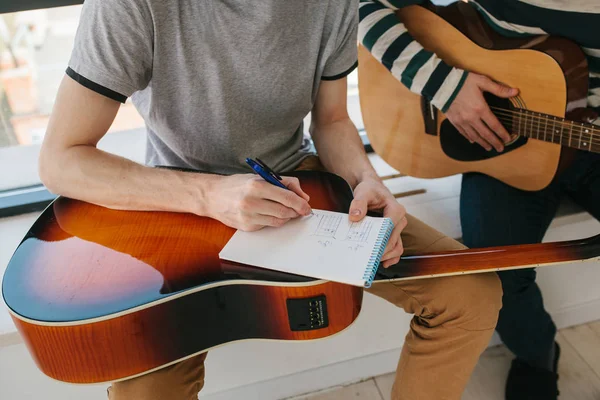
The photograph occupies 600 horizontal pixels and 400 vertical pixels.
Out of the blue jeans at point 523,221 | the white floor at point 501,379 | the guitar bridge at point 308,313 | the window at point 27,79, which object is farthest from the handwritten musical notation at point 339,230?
the window at point 27,79

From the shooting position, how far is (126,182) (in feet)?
3.29

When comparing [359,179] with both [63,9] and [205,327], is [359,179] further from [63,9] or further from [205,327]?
[63,9]

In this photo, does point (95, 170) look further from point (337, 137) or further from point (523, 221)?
point (523, 221)

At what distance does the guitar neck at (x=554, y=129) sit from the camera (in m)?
1.20

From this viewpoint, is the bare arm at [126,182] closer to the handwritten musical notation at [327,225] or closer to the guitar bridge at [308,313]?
the handwritten musical notation at [327,225]

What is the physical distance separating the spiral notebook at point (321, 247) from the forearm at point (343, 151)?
0.20 metres

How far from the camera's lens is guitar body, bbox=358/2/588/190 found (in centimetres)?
127

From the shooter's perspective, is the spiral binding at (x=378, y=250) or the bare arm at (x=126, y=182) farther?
the bare arm at (x=126, y=182)

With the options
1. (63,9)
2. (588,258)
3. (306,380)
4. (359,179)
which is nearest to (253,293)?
(359,179)

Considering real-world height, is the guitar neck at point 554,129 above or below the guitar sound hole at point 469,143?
above

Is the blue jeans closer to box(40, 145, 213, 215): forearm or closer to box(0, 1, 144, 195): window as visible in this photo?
box(40, 145, 213, 215): forearm

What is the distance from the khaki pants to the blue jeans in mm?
317

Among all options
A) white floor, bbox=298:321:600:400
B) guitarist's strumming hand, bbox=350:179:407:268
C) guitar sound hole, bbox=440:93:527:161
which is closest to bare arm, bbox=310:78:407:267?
guitarist's strumming hand, bbox=350:179:407:268

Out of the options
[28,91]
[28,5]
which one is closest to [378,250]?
[28,5]
